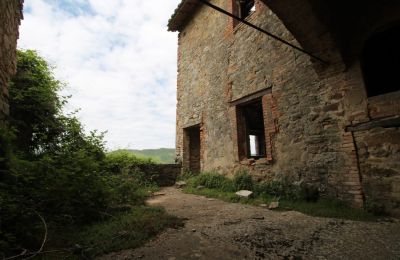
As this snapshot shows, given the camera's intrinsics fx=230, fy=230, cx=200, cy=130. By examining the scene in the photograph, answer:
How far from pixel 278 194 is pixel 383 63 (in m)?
4.08

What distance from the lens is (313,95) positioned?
4.91m

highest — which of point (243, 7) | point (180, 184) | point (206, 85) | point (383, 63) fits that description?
point (243, 7)

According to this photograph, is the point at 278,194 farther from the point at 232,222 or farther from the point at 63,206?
the point at 63,206

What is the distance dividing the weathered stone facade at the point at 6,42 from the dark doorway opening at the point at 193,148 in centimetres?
629

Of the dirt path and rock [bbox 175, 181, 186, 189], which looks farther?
rock [bbox 175, 181, 186, 189]

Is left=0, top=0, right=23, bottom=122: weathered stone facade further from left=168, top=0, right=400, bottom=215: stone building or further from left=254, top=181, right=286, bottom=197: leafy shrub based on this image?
left=254, top=181, right=286, bottom=197: leafy shrub

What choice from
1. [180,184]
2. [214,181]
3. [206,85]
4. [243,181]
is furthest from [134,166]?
[206,85]

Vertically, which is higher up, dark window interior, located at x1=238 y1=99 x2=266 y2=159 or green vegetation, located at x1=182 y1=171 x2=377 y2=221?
dark window interior, located at x1=238 y1=99 x2=266 y2=159

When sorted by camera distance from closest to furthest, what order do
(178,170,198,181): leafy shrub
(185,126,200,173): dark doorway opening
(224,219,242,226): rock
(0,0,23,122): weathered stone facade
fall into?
(0,0,23,122): weathered stone facade, (224,219,242,226): rock, (178,170,198,181): leafy shrub, (185,126,200,173): dark doorway opening

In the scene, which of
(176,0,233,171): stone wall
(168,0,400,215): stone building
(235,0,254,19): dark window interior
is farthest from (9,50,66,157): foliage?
(235,0,254,19): dark window interior

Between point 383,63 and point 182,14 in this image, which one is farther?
point 182,14

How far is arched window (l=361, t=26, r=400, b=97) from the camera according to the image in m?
4.81

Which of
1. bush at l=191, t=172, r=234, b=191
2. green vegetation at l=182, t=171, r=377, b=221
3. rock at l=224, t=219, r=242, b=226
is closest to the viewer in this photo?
rock at l=224, t=219, r=242, b=226

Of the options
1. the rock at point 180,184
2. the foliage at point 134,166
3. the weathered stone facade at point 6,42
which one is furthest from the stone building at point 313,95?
the weathered stone facade at point 6,42
